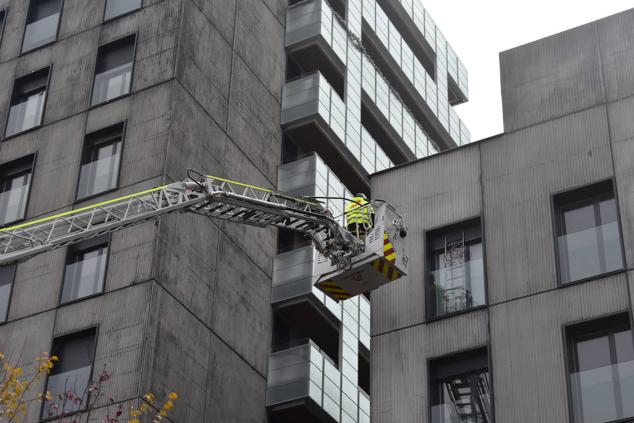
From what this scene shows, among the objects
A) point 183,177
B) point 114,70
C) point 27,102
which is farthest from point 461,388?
point 27,102

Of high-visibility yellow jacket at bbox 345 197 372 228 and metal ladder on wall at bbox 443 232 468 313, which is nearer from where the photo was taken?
metal ladder on wall at bbox 443 232 468 313

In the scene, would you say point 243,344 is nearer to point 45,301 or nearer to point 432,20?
point 45,301

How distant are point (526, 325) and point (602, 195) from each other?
4.56 meters

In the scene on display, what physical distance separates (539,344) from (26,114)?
2596 centimetres

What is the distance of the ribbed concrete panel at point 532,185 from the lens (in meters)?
35.6

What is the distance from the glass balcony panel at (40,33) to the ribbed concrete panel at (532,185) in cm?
2265

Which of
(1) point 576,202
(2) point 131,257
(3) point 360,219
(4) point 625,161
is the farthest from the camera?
(2) point 131,257

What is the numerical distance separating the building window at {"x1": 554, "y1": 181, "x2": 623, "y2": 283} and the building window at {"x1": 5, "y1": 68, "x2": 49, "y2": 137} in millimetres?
23480

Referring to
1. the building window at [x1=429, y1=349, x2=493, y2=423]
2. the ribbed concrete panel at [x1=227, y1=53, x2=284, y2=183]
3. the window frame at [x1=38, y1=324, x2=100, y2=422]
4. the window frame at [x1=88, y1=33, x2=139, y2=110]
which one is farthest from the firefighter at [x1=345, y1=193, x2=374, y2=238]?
the window frame at [x1=88, y1=33, x2=139, y2=110]

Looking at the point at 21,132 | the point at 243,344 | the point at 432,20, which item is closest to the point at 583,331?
the point at 243,344

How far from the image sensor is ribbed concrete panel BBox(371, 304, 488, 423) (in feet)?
116

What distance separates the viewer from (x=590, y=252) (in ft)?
115

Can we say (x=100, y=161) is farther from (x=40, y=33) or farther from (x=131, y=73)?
(x=40, y=33)

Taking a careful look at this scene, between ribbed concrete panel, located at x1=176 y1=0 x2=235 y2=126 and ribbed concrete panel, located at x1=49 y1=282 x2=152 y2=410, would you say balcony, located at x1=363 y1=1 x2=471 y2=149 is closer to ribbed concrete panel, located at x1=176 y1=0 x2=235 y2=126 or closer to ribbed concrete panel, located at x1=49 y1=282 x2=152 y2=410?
ribbed concrete panel, located at x1=176 y1=0 x2=235 y2=126
